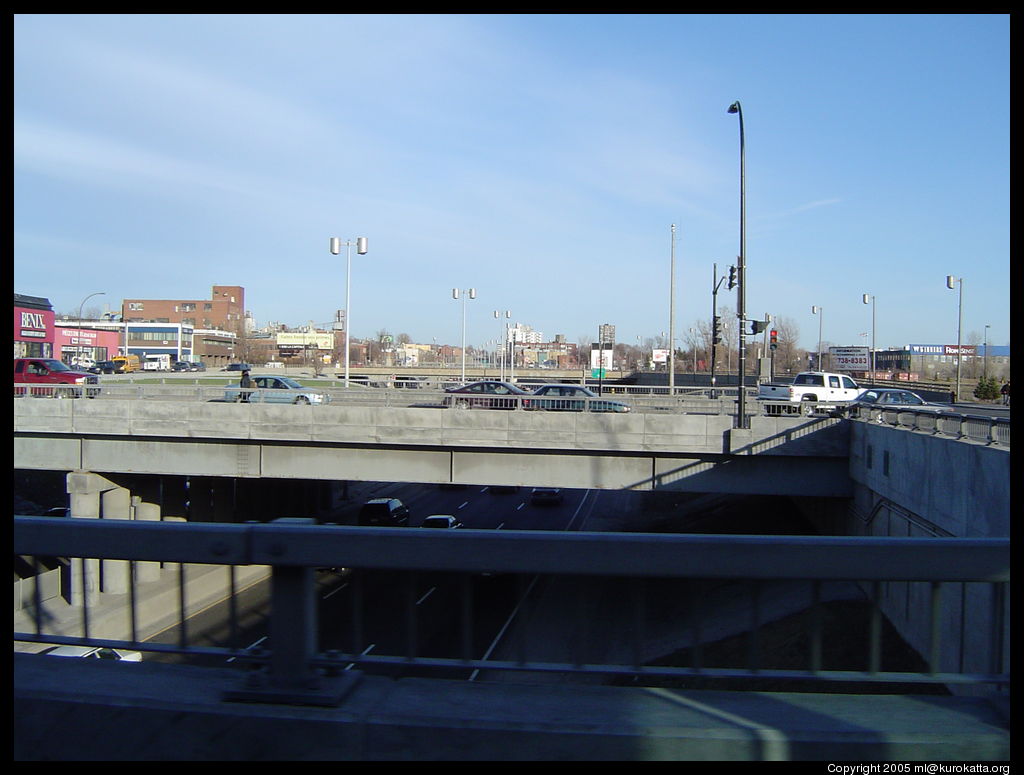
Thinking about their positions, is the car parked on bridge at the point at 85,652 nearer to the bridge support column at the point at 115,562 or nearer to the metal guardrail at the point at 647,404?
the bridge support column at the point at 115,562

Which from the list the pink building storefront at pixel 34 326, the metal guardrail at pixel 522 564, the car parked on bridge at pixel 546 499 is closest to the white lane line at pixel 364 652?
the metal guardrail at pixel 522 564

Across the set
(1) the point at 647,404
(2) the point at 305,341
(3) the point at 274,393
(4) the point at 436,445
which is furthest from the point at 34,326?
(2) the point at 305,341

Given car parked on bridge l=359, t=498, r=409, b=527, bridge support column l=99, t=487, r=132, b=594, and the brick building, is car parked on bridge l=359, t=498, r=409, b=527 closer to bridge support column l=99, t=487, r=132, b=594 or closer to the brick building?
bridge support column l=99, t=487, r=132, b=594

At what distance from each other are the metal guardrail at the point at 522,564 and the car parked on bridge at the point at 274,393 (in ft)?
75.6

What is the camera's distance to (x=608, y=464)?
941 inches

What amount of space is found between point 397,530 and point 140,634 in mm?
1462

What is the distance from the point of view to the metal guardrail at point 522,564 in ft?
10.4

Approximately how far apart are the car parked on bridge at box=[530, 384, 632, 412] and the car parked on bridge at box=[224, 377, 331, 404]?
8079 mm

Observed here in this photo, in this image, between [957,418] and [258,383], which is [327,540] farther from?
[258,383]

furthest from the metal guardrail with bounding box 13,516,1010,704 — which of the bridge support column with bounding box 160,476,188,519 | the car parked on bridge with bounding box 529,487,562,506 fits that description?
→ the car parked on bridge with bounding box 529,487,562,506

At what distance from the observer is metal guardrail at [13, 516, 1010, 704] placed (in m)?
3.18

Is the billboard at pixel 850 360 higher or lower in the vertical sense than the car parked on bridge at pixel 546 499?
higher

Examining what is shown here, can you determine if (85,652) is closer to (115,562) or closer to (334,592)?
(115,562)

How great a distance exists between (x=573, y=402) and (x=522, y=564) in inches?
978
